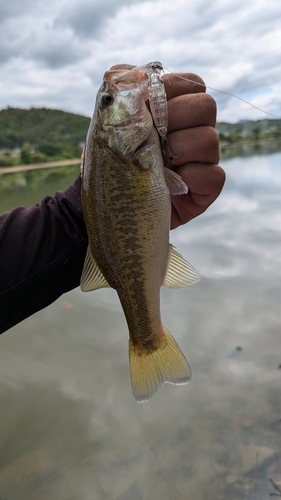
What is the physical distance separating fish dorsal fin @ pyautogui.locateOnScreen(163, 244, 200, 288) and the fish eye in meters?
0.80

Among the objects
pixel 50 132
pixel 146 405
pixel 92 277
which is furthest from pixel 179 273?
pixel 50 132

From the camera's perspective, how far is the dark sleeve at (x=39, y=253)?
198 cm

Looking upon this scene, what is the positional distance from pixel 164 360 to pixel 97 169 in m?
1.07

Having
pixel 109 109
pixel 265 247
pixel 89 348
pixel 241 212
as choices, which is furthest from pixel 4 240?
pixel 241 212

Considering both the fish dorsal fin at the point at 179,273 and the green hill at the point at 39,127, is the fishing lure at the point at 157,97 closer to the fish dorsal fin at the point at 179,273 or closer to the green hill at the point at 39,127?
the fish dorsal fin at the point at 179,273

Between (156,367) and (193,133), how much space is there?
1249 mm

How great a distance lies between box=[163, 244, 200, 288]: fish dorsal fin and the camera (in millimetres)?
1898

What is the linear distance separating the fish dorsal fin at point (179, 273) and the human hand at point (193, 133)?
397 mm

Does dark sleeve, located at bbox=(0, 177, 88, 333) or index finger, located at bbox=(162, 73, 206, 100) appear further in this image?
dark sleeve, located at bbox=(0, 177, 88, 333)

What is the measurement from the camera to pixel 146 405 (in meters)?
3.99

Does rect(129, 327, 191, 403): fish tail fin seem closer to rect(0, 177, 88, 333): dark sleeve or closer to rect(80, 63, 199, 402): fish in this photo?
rect(80, 63, 199, 402): fish

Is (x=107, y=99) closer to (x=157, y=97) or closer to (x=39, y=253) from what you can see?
(x=157, y=97)

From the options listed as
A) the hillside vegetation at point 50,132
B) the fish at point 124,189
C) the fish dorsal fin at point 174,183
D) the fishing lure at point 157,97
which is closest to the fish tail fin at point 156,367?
the fish at point 124,189

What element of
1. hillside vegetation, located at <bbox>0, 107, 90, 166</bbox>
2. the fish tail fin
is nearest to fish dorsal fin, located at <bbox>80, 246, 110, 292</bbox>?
the fish tail fin
